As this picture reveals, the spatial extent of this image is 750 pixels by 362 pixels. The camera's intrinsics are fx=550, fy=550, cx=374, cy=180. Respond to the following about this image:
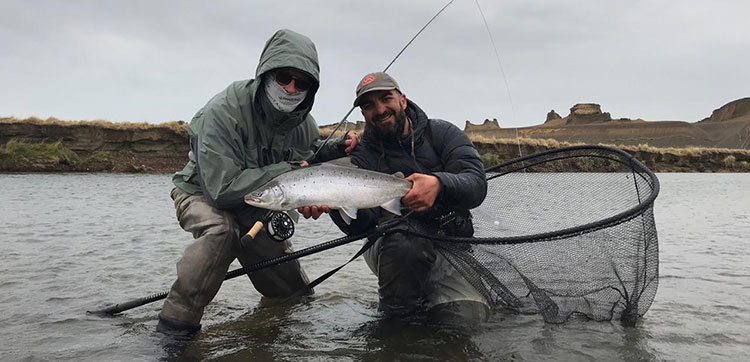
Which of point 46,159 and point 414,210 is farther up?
point 46,159

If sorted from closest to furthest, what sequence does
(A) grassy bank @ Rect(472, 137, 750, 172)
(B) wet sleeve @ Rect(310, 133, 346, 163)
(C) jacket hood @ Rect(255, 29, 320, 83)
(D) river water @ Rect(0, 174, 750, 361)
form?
(D) river water @ Rect(0, 174, 750, 361)
(C) jacket hood @ Rect(255, 29, 320, 83)
(B) wet sleeve @ Rect(310, 133, 346, 163)
(A) grassy bank @ Rect(472, 137, 750, 172)

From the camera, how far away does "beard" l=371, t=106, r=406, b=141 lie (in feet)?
13.6

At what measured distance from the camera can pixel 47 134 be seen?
3108cm

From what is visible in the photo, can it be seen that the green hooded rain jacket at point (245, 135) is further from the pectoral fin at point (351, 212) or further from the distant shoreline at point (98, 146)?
the distant shoreline at point (98, 146)

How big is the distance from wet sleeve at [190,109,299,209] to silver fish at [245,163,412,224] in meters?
0.21

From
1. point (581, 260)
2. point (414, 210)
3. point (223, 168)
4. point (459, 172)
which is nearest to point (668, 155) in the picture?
point (581, 260)

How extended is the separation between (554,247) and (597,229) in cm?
32

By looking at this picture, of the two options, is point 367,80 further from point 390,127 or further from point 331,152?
point 331,152

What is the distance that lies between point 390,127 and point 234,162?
1.17 meters

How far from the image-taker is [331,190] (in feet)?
11.6

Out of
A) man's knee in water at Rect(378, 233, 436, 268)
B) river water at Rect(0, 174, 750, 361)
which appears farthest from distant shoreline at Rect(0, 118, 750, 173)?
man's knee in water at Rect(378, 233, 436, 268)

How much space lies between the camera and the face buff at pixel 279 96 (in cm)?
406

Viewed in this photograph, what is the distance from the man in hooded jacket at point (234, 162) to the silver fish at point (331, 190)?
27 centimetres

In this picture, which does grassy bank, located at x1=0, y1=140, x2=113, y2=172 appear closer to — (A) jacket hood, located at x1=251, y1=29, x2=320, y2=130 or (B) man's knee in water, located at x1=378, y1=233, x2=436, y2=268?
(A) jacket hood, located at x1=251, y1=29, x2=320, y2=130
